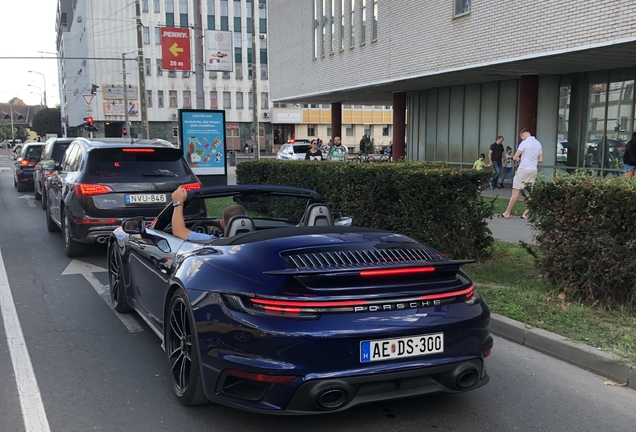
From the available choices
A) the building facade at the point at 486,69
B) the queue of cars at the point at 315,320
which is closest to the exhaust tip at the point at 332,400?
the queue of cars at the point at 315,320

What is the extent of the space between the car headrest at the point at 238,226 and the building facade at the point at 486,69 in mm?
11087

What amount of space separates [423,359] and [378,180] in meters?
5.50

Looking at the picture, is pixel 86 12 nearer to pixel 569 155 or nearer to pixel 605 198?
pixel 569 155

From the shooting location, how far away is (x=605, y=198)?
5.50 m

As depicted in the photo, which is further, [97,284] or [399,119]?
[399,119]

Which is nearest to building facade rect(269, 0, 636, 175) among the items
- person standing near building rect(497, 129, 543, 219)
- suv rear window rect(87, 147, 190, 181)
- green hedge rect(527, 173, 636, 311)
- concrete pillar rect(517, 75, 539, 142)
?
concrete pillar rect(517, 75, 539, 142)

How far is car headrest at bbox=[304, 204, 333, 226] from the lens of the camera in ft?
15.2

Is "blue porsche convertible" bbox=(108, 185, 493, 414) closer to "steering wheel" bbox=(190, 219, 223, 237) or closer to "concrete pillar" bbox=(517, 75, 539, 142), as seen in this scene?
"steering wheel" bbox=(190, 219, 223, 237)

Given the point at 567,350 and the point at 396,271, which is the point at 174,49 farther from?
the point at 396,271

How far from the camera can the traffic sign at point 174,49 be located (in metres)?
21.3

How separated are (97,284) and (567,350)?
5.53m

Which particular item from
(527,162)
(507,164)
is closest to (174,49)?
(507,164)

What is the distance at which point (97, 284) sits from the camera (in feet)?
24.5

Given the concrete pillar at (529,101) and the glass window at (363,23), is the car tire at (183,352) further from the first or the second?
the glass window at (363,23)
